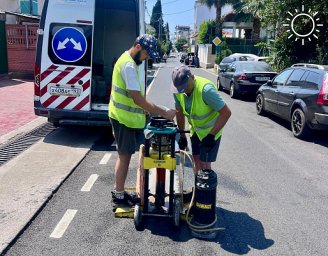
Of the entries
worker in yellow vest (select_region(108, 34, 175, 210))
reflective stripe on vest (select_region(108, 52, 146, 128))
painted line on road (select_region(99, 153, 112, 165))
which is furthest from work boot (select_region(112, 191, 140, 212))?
painted line on road (select_region(99, 153, 112, 165))

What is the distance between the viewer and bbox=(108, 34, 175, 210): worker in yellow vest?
12.6ft

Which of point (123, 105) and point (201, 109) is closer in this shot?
point (201, 109)

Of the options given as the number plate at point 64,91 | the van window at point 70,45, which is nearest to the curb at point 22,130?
the number plate at point 64,91

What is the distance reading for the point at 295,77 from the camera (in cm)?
885

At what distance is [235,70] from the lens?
14.3 m

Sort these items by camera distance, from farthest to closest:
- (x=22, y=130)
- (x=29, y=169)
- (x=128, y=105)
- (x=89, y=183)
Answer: (x=22, y=130) → (x=29, y=169) → (x=89, y=183) → (x=128, y=105)

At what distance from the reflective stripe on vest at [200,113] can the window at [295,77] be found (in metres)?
5.37

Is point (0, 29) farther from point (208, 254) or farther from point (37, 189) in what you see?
point (208, 254)

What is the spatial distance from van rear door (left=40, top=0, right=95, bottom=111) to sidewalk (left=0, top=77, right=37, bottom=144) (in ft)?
4.63

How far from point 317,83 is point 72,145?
509 centimetres

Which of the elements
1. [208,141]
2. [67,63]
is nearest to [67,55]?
[67,63]

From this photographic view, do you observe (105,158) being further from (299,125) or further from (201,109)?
(299,125)

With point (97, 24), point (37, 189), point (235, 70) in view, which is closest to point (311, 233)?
point (37, 189)

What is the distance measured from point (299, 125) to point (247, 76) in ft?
18.1
